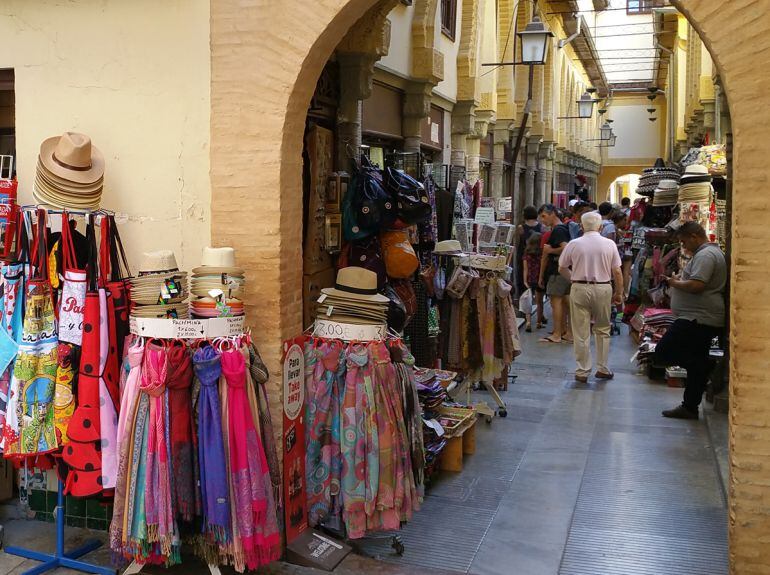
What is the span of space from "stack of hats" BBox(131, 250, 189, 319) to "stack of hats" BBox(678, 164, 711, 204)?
23.0ft

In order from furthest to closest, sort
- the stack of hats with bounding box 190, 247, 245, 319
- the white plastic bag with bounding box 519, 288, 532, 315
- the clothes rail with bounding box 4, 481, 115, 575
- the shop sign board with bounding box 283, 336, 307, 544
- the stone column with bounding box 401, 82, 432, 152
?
the white plastic bag with bounding box 519, 288, 532, 315 < the stone column with bounding box 401, 82, 432, 152 < the shop sign board with bounding box 283, 336, 307, 544 < the clothes rail with bounding box 4, 481, 115, 575 < the stack of hats with bounding box 190, 247, 245, 319

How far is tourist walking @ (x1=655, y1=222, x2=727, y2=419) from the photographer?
680 centimetres

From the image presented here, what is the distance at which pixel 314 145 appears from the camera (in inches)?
208

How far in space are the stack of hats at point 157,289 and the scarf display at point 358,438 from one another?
2.89ft

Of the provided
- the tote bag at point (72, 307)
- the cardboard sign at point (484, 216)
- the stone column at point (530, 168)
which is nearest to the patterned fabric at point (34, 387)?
the tote bag at point (72, 307)

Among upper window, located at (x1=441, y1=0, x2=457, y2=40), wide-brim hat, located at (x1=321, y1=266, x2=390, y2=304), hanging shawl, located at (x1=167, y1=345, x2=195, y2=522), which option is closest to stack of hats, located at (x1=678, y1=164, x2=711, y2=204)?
upper window, located at (x1=441, y1=0, x2=457, y2=40)

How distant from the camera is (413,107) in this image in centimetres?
952

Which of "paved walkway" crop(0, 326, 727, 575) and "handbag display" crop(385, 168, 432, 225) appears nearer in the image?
"paved walkway" crop(0, 326, 727, 575)

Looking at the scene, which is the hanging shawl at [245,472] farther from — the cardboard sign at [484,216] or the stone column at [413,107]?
the stone column at [413,107]

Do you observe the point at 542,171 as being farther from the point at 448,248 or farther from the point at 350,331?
the point at 350,331

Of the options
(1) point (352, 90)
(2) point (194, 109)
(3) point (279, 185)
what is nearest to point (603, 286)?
(1) point (352, 90)

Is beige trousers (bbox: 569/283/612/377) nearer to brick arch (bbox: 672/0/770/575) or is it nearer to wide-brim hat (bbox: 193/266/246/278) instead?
brick arch (bbox: 672/0/770/575)

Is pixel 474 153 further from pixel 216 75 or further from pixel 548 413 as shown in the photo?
pixel 216 75

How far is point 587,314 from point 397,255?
385cm
